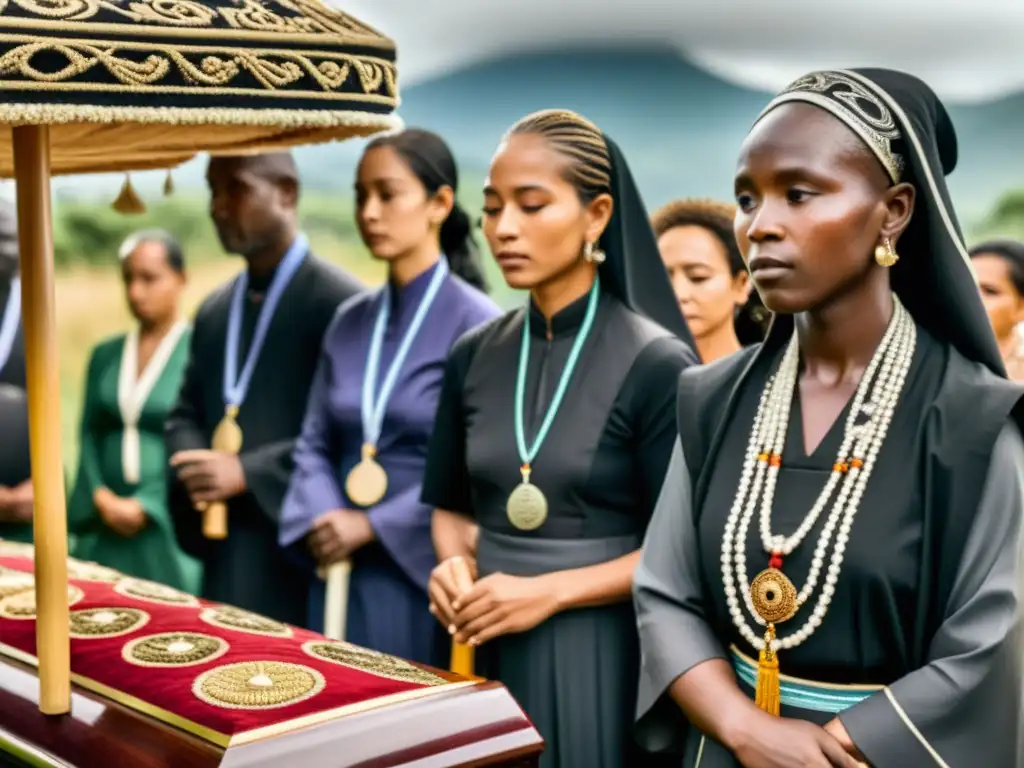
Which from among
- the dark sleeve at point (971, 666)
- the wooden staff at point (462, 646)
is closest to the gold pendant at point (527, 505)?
the wooden staff at point (462, 646)

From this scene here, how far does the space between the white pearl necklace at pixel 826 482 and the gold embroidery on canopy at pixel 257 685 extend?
672mm

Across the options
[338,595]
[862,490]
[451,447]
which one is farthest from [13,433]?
[862,490]

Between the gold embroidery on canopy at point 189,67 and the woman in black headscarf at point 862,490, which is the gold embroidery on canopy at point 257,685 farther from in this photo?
the gold embroidery on canopy at point 189,67

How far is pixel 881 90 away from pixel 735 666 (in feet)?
2.98

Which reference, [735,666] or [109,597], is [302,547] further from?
[735,666]

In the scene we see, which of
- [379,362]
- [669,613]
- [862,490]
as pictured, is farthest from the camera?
[379,362]

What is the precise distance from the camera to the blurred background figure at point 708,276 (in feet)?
11.1

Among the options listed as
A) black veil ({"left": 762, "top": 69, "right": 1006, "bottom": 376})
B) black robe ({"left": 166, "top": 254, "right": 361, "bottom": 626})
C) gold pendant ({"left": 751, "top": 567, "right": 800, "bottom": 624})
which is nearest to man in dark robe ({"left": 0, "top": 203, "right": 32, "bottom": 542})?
black robe ({"left": 166, "top": 254, "right": 361, "bottom": 626})

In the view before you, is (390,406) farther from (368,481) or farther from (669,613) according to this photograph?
(669,613)

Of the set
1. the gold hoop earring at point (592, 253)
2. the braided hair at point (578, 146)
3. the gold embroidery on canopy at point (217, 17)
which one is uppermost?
the gold embroidery on canopy at point (217, 17)

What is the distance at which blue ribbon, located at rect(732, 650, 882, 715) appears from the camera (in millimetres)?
1986

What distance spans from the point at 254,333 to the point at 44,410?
2.38 m

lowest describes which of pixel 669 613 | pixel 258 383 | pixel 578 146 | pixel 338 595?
pixel 338 595

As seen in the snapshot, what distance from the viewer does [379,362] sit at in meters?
3.60
